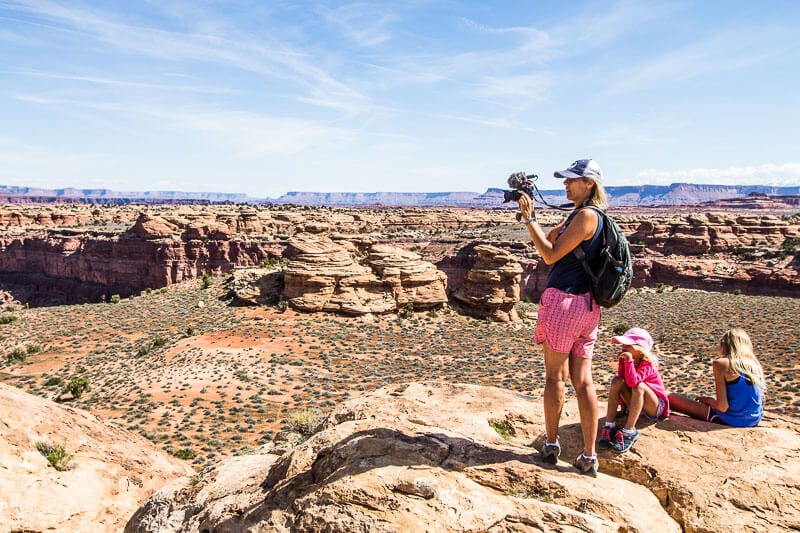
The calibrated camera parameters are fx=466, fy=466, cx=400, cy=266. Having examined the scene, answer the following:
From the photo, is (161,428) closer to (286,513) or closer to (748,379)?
(286,513)

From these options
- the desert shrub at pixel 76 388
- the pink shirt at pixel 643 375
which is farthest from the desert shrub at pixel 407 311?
the pink shirt at pixel 643 375

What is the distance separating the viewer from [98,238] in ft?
199

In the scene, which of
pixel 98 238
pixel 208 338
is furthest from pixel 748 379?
pixel 98 238

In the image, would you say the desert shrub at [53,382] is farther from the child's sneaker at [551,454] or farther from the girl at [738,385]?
the girl at [738,385]

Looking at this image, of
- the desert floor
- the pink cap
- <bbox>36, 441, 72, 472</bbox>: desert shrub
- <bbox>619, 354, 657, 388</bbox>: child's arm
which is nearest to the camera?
<bbox>619, 354, 657, 388</bbox>: child's arm

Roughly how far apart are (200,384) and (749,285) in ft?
183

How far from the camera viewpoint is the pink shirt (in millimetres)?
5102

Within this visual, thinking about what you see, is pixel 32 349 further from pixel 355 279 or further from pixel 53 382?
pixel 355 279

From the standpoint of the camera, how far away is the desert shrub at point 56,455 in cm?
569

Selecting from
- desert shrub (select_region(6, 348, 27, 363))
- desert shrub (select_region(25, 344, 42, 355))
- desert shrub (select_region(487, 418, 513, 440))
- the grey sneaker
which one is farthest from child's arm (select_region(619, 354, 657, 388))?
desert shrub (select_region(25, 344, 42, 355))

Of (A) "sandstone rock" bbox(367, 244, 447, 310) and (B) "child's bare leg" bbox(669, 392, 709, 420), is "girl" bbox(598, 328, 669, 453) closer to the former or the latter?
(B) "child's bare leg" bbox(669, 392, 709, 420)

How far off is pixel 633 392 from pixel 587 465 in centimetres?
111

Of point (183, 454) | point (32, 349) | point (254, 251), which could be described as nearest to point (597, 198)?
point (183, 454)

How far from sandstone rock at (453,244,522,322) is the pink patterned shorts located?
27.7 metres
